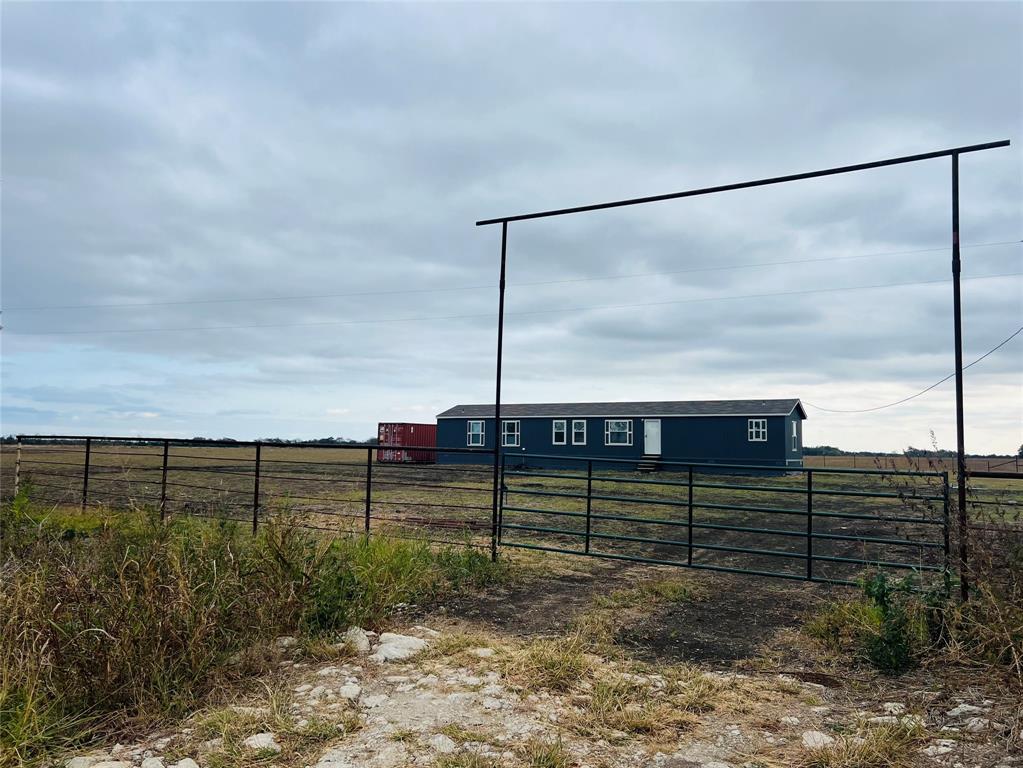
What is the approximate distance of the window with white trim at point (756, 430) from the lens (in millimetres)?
31438

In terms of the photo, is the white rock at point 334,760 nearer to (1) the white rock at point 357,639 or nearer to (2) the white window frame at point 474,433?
(1) the white rock at point 357,639

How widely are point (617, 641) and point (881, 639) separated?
2112mm

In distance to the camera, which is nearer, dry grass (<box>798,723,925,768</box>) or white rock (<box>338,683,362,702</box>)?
dry grass (<box>798,723,925,768</box>)

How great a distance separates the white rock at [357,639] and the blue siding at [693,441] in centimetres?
2411

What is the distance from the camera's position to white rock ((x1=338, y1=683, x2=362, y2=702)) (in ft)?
15.9

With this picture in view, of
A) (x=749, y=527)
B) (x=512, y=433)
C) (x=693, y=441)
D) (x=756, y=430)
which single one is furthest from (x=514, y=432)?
(x=749, y=527)

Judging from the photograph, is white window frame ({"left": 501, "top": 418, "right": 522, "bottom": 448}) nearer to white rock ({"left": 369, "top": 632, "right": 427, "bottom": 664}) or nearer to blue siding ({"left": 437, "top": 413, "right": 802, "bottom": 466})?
blue siding ({"left": 437, "top": 413, "right": 802, "bottom": 466})

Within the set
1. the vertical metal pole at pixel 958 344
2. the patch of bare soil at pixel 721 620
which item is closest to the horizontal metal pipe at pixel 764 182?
the vertical metal pole at pixel 958 344

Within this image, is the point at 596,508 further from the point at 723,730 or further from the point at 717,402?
the point at 717,402

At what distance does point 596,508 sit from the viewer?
722 inches

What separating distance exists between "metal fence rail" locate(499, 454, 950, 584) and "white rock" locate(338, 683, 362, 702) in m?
1.96

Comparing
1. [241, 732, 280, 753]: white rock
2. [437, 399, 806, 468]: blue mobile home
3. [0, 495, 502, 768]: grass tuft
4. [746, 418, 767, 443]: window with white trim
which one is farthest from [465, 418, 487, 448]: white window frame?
[241, 732, 280, 753]: white rock

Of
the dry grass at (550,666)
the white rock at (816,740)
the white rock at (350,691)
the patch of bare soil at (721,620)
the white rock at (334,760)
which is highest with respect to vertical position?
the dry grass at (550,666)

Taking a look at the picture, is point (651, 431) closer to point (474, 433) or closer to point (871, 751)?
point (474, 433)
